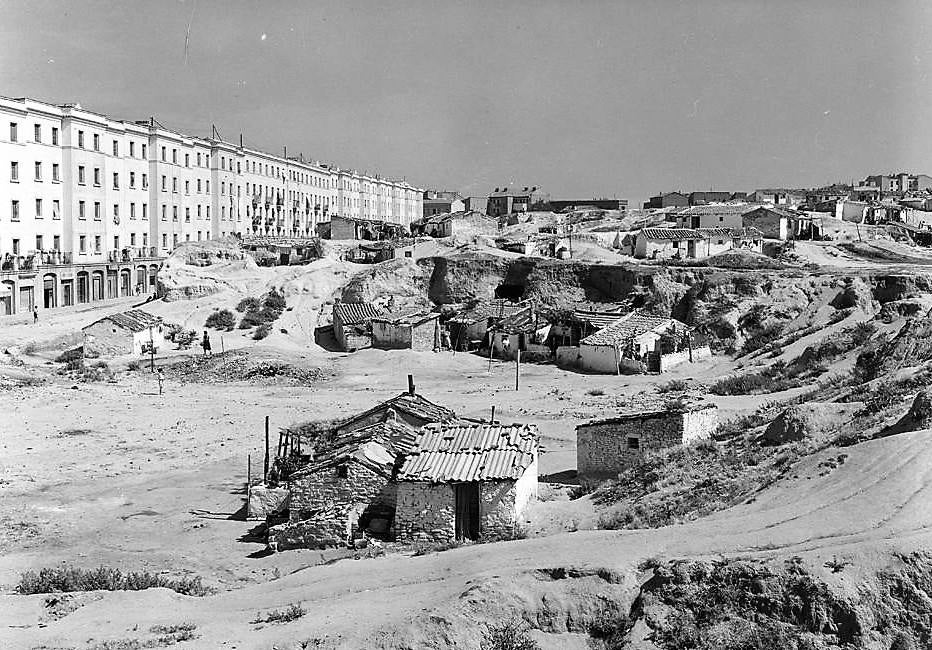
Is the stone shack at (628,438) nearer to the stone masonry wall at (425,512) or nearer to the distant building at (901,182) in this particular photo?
the stone masonry wall at (425,512)

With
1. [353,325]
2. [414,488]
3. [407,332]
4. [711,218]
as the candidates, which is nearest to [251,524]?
[414,488]

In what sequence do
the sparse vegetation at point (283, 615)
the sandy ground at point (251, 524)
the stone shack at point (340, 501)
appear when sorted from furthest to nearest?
the stone shack at point (340, 501) → the sandy ground at point (251, 524) → the sparse vegetation at point (283, 615)

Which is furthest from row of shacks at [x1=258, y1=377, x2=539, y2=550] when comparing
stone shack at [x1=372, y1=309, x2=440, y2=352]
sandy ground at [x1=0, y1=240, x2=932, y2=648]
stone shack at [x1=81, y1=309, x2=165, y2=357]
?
stone shack at [x1=81, y1=309, x2=165, y2=357]

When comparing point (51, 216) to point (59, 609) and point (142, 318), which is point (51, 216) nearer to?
point (142, 318)

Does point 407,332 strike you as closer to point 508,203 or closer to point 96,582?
A: point 96,582

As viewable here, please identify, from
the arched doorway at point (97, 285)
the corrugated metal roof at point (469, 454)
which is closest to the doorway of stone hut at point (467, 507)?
the corrugated metal roof at point (469, 454)
